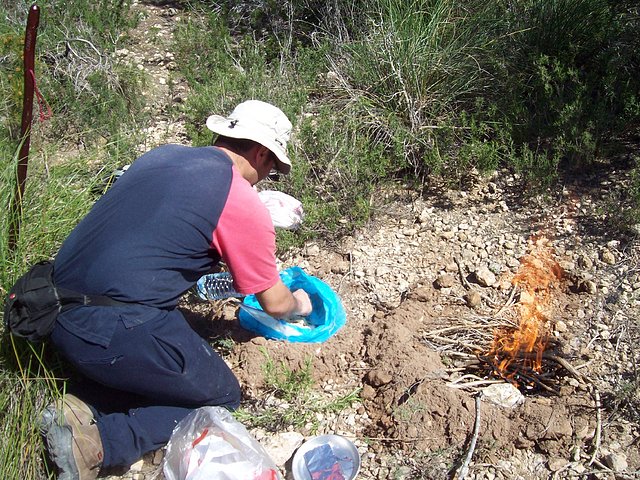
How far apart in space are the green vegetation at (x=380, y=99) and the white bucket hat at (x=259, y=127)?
1.19 m

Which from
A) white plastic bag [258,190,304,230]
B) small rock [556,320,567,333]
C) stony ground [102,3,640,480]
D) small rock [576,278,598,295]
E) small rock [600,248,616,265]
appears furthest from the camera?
white plastic bag [258,190,304,230]

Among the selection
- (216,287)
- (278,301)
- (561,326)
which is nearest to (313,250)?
(216,287)

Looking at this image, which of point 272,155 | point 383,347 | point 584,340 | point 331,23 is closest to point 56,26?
point 331,23

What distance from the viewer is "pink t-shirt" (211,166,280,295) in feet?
8.09

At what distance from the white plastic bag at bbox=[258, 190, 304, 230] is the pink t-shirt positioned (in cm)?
127

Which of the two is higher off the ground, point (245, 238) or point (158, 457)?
point (245, 238)

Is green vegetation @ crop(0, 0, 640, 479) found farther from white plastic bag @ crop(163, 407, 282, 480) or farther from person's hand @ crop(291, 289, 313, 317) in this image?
white plastic bag @ crop(163, 407, 282, 480)

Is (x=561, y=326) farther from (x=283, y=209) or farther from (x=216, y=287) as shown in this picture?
(x=216, y=287)

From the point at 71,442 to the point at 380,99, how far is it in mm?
3041

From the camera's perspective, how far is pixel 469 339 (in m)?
3.24

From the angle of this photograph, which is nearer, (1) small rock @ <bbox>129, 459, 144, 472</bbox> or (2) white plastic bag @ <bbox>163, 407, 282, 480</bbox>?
(2) white plastic bag @ <bbox>163, 407, 282, 480</bbox>

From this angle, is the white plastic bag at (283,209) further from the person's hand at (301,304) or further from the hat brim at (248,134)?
the hat brim at (248,134)

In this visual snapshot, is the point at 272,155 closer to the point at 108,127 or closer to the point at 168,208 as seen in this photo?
the point at 168,208

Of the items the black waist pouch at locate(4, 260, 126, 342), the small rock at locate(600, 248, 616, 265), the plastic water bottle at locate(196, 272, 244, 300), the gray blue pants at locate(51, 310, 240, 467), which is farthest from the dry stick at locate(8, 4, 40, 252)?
the small rock at locate(600, 248, 616, 265)
